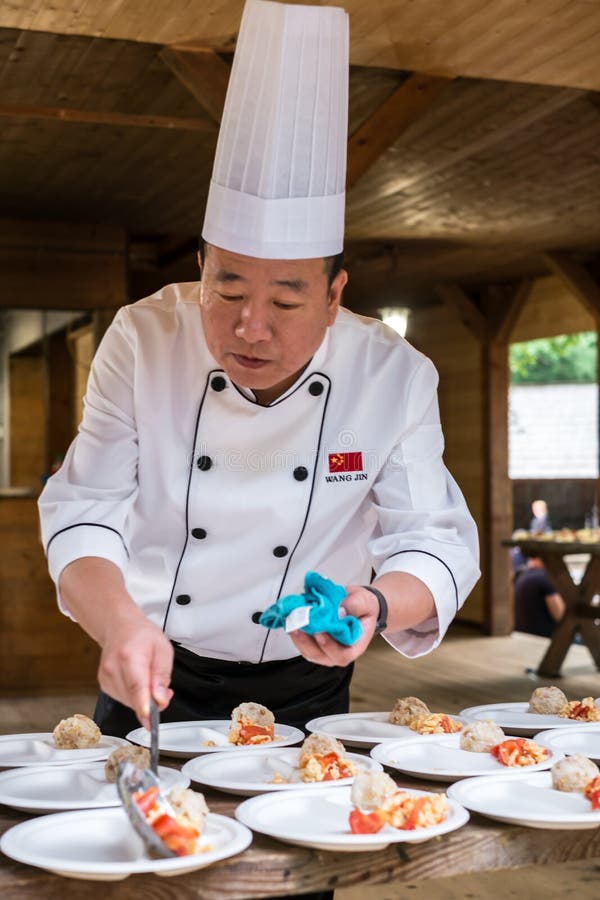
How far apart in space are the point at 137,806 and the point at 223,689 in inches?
30.4

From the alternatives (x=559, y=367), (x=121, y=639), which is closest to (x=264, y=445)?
(x=121, y=639)

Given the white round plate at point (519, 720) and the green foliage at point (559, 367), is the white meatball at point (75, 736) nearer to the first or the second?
the white round plate at point (519, 720)

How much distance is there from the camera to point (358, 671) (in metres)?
7.20

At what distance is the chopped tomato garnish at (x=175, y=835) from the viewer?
45.3 inches

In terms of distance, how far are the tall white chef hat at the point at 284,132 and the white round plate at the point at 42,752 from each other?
725 millimetres

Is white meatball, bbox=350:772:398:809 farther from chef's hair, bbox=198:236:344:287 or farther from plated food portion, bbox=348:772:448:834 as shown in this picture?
chef's hair, bbox=198:236:344:287

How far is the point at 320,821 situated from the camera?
130 centimetres

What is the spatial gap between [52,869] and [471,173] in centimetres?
508

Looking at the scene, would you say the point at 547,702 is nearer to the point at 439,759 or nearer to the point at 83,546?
the point at 439,759

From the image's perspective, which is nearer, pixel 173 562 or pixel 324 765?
pixel 324 765

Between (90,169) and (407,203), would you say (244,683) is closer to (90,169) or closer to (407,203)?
(90,169)

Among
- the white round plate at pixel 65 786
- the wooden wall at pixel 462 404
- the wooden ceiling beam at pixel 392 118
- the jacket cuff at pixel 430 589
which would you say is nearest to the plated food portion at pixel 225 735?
the white round plate at pixel 65 786

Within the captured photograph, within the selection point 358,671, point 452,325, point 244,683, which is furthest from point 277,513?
point 452,325

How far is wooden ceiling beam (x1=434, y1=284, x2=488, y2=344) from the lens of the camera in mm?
9125
